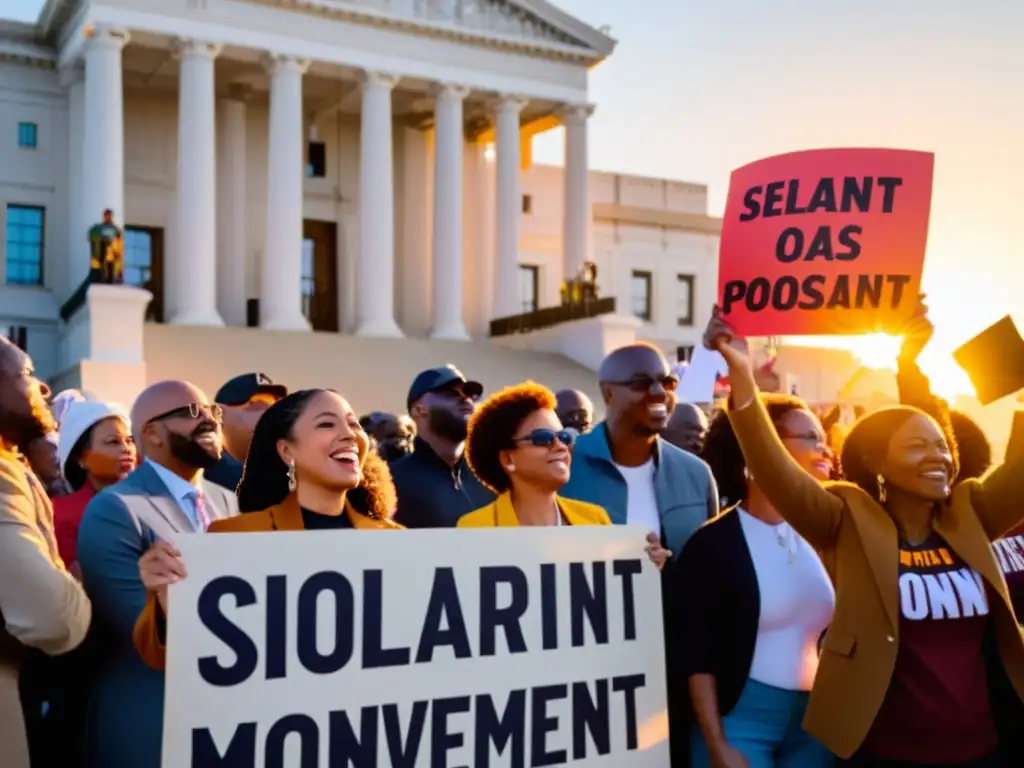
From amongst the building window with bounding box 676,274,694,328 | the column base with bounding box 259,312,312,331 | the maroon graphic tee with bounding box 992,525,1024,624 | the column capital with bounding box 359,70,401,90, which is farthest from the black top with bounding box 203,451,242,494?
the building window with bounding box 676,274,694,328

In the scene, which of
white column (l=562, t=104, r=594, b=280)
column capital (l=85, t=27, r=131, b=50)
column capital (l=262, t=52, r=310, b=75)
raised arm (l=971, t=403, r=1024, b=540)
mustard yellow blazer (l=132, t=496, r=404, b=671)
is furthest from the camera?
white column (l=562, t=104, r=594, b=280)

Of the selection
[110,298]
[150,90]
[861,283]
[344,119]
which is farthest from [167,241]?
[861,283]

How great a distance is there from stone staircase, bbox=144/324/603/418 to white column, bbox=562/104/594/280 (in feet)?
15.3

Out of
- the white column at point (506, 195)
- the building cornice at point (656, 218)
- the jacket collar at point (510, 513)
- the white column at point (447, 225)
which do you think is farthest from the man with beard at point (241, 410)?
the building cornice at point (656, 218)

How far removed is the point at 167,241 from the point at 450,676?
104 feet

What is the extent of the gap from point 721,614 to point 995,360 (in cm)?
140

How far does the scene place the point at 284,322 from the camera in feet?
97.7

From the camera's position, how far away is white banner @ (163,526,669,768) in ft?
10.8

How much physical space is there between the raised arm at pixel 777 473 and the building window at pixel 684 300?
4421 centimetres

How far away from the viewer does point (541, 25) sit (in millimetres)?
34469

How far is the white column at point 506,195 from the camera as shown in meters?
33.6

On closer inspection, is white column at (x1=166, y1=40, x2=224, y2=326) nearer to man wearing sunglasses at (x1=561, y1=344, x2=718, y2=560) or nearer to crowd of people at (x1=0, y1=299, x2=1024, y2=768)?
man wearing sunglasses at (x1=561, y1=344, x2=718, y2=560)

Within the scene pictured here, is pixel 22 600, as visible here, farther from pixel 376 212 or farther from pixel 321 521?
pixel 376 212

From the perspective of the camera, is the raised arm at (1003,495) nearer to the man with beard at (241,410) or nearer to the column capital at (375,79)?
the man with beard at (241,410)
